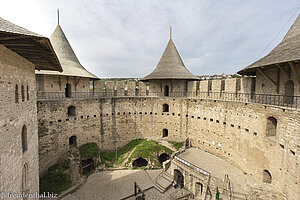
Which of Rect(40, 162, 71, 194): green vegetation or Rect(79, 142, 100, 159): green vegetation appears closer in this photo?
Rect(40, 162, 71, 194): green vegetation

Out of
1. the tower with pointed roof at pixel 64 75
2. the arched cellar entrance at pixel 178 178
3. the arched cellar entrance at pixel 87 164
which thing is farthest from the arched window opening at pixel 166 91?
the arched cellar entrance at pixel 87 164

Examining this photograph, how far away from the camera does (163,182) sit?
1004cm

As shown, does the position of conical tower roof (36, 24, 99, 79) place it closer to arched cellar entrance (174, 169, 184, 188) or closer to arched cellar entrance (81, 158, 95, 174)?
arched cellar entrance (81, 158, 95, 174)

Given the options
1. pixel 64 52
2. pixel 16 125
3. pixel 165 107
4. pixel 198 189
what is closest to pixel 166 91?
pixel 165 107

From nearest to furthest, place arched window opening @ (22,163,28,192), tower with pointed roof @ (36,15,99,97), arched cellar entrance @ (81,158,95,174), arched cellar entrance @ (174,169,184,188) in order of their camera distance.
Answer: arched window opening @ (22,163,28,192)
arched cellar entrance @ (174,169,184,188)
tower with pointed roof @ (36,15,99,97)
arched cellar entrance @ (81,158,95,174)

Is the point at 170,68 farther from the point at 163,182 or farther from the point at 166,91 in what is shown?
the point at 163,182

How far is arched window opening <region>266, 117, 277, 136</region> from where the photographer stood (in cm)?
769

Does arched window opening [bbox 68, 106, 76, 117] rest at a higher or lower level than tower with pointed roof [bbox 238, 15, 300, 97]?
lower

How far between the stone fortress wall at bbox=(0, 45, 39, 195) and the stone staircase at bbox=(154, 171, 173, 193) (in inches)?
274

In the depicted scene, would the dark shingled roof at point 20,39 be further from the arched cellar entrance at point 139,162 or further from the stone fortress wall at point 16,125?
the arched cellar entrance at point 139,162

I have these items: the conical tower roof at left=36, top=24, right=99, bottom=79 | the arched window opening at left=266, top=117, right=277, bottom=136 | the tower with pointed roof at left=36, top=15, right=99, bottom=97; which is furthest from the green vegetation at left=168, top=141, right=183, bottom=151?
the conical tower roof at left=36, top=24, right=99, bottom=79

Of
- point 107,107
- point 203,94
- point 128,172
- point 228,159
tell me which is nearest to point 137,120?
point 107,107

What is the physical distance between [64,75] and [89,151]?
664 centimetres

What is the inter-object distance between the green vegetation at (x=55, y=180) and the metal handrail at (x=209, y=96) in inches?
213
